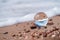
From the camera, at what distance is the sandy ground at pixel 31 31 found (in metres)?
1.68

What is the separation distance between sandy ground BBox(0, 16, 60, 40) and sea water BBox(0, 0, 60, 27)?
0.12 meters

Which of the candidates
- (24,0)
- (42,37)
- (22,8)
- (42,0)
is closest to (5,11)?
(22,8)

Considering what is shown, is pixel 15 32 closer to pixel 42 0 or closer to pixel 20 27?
pixel 20 27

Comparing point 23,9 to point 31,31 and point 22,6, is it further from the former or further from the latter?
point 31,31

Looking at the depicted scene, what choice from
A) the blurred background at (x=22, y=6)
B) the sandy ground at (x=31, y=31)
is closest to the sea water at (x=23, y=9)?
the blurred background at (x=22, y=6)

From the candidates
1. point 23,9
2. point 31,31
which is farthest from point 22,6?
point 31,31

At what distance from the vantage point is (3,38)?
71.1 inches

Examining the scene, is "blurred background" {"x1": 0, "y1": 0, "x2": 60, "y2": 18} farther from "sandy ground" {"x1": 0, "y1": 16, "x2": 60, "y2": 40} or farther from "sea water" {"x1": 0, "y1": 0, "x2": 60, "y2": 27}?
"sandy ground" {"x1": 0, "y1": 16, "x2": 60, "y2": 40}

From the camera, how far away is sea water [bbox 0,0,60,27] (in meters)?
2.22

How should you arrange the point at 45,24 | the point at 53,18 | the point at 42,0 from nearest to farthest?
1. the point at 45,24
2. the point at 53,18
3. the point at 42,0

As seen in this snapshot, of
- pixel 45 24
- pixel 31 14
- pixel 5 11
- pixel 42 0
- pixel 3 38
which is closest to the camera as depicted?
pixel 3 38

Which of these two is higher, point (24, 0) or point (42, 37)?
point (24, 0)

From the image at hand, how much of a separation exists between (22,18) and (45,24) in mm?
360

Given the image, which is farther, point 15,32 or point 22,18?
point 22,18
